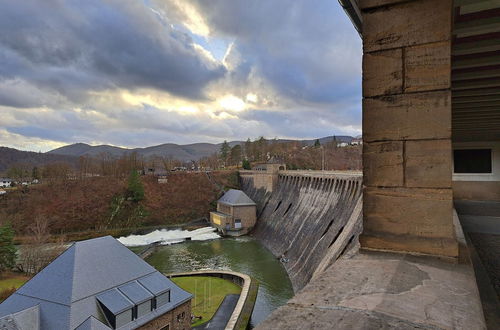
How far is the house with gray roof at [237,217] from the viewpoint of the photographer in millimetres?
41688

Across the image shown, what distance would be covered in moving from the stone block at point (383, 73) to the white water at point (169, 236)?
126ft

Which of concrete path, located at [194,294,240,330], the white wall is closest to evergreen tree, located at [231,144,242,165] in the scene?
concrete path, located at [194,294,240,330]

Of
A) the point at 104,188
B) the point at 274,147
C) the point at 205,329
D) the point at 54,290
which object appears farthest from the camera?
the point at 274,147

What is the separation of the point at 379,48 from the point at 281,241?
104 feet

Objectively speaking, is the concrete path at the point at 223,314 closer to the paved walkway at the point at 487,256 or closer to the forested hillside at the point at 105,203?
the paved walkway at the point at 487,256

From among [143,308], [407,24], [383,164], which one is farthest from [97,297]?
[407,24]

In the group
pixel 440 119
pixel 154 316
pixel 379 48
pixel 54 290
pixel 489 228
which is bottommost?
pixel 154 316

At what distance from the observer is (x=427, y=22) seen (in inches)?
126

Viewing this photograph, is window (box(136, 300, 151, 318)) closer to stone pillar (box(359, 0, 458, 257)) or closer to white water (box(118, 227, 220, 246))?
stone pillar (box(359, 0, 458, 257))

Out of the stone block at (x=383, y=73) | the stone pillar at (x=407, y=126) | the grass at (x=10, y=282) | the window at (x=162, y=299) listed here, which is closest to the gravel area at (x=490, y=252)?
the stone pillar at (x=407, y=126)

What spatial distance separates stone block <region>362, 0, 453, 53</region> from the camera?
10.2 feet

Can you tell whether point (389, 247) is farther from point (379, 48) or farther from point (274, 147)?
point (274, 147)

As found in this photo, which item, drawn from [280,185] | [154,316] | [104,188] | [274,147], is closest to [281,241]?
[280,185]

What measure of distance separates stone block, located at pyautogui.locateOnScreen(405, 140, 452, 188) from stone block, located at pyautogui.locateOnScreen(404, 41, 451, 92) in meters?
0.61
